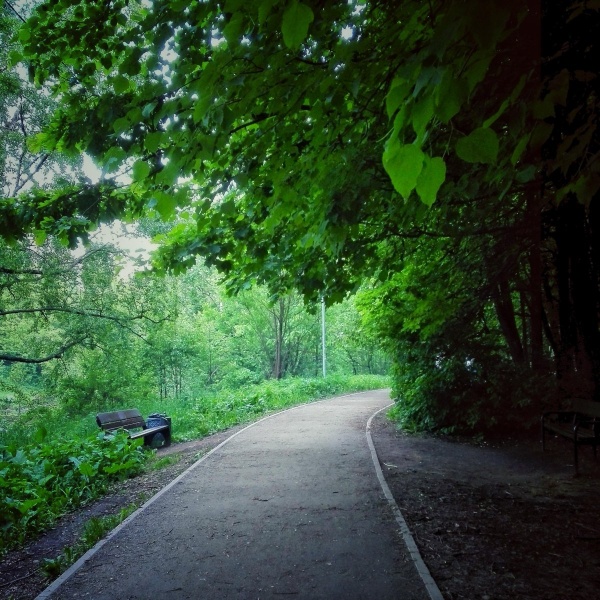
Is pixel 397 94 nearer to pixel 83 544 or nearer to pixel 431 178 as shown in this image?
pixel 431 178

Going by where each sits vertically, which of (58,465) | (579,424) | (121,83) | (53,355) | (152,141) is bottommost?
(58,465)

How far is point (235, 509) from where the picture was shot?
19.5ft

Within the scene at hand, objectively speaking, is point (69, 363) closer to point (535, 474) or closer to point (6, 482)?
point (6, 482)

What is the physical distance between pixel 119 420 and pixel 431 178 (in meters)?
11.1

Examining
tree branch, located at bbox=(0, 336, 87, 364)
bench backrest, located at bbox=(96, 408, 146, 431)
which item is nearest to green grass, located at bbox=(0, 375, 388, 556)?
bench backrest, located at bbox=(96, 408, 146, 431)

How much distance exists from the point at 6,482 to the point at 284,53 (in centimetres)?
650

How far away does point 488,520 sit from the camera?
5.30 m

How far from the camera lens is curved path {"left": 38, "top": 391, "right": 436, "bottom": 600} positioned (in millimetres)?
3870

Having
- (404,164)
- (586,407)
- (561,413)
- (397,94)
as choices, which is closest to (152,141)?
(397,94)

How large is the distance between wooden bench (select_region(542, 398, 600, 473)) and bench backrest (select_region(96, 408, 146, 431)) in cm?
882

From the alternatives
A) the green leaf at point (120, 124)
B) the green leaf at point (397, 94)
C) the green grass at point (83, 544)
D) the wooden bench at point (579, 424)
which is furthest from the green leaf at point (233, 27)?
the wooden bench at point (579, 424)

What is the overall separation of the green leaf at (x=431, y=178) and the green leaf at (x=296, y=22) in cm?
65

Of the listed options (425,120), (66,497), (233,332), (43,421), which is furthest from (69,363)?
(233,332)

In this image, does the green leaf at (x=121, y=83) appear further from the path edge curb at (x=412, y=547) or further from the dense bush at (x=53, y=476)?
the dense bush at (x=53, y=476)
